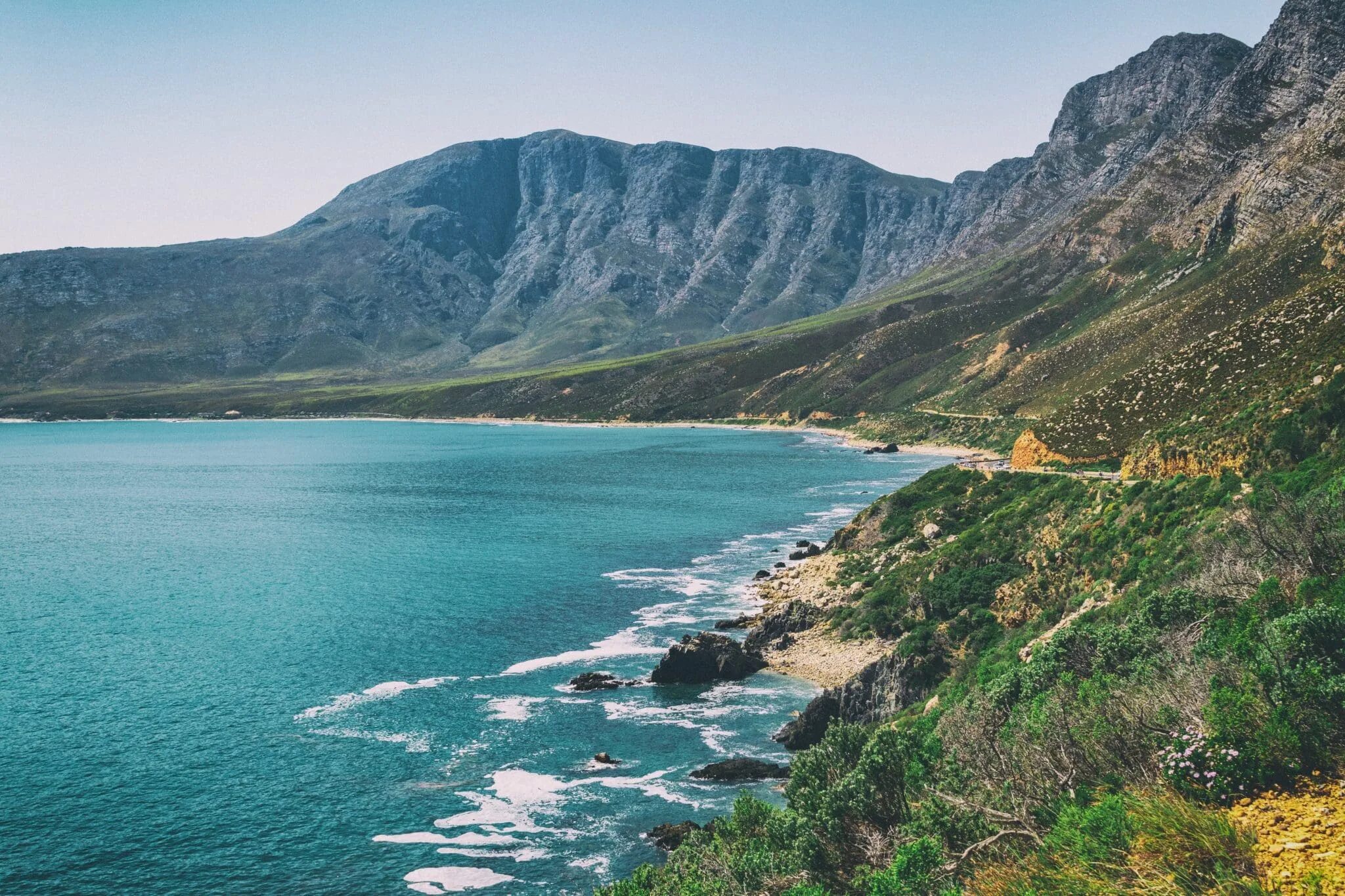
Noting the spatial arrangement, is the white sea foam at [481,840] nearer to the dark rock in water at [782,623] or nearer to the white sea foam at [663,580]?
the dark rock in water at [782,623]

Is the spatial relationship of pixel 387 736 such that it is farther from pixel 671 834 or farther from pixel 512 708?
pixel 671 834

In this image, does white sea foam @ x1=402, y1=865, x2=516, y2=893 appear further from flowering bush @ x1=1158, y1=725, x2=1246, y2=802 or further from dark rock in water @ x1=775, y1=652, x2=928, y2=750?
flowering bush @ x1=1158, y1=725, x2=1246, y2=802

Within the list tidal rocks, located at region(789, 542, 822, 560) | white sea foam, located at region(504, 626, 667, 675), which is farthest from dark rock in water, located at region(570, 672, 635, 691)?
tidal rocks, located at region(789, 542, 822, 560)

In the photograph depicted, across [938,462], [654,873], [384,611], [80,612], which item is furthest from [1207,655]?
[938,462]

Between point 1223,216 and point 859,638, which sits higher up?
point 1223,216

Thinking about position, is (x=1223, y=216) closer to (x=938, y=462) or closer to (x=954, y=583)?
(x=938, y=462)

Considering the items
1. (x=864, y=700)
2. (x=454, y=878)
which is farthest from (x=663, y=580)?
(x=454, y=878)
